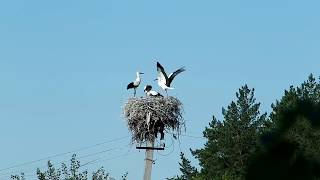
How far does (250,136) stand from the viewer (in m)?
32.3

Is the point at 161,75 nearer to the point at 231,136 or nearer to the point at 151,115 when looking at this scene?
the point at 151,115

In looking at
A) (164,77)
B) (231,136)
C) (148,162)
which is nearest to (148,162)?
(148,162)

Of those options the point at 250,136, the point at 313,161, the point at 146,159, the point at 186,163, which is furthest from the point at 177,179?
the point at 313,161

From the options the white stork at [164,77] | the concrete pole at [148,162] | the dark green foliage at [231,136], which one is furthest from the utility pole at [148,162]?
the dark green foliage at [231,136]

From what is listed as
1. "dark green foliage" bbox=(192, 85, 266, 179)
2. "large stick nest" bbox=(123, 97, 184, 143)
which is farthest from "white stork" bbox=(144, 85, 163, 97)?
"dark green foliage" bbox=(192, 85, 266, 179)

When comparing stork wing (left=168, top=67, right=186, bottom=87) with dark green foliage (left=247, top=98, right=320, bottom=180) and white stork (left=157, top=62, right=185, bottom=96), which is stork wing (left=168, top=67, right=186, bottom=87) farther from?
dark green foliage (left=247, top=98, right=320, bottom=180)

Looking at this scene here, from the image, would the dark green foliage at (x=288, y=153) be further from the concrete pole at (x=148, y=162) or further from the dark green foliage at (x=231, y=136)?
the dark green foliage at (x=231, y=136)

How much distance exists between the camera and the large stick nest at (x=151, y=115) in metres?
17.6

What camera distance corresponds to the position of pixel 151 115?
17.5m

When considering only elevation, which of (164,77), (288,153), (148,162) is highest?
(164,77)

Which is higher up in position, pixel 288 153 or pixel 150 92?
pixel 150 92

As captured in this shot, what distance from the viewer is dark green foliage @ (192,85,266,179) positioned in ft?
106

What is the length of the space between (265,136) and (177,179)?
33.3 m

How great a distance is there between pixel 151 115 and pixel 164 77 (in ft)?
3.37
